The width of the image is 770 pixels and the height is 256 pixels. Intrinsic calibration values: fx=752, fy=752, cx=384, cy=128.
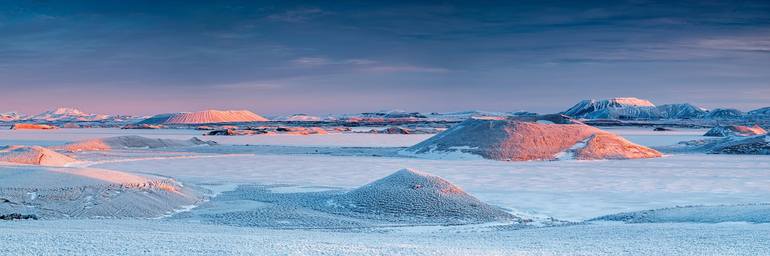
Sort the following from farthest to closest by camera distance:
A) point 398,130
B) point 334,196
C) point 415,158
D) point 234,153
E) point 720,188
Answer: point 398,130 < point 234,153 < point 415,158 < point 720,188 < point 334,196

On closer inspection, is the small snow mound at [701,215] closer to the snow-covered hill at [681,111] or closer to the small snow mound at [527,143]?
the small snow mound at [527,143]

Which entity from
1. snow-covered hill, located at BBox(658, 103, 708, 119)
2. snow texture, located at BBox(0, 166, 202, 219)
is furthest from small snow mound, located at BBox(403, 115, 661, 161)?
snow-covered hill, located at BBox(658, 103, 708, 119)

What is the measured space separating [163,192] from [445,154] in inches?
418

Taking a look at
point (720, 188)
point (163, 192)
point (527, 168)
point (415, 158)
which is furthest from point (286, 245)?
point (415, 158)

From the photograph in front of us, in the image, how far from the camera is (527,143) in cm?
1877

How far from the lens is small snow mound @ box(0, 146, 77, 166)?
14336 mm

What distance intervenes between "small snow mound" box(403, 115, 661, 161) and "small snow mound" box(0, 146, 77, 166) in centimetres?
838

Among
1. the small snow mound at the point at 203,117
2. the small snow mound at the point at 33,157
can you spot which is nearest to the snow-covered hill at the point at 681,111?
the small snow mound at the point at 203,117

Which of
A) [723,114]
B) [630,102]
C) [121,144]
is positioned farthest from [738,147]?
[630,102]

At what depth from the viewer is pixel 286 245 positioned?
13.2 feet

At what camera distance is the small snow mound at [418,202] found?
309 inches

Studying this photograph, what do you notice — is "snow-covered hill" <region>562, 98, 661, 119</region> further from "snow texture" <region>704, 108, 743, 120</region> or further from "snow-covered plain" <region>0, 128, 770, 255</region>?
"snow-covered plain" <region>0, 128, 770, 255</region>

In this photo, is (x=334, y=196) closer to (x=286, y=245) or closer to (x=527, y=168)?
(x=286, y=245)

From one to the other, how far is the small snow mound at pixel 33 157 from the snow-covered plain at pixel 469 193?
100cm
